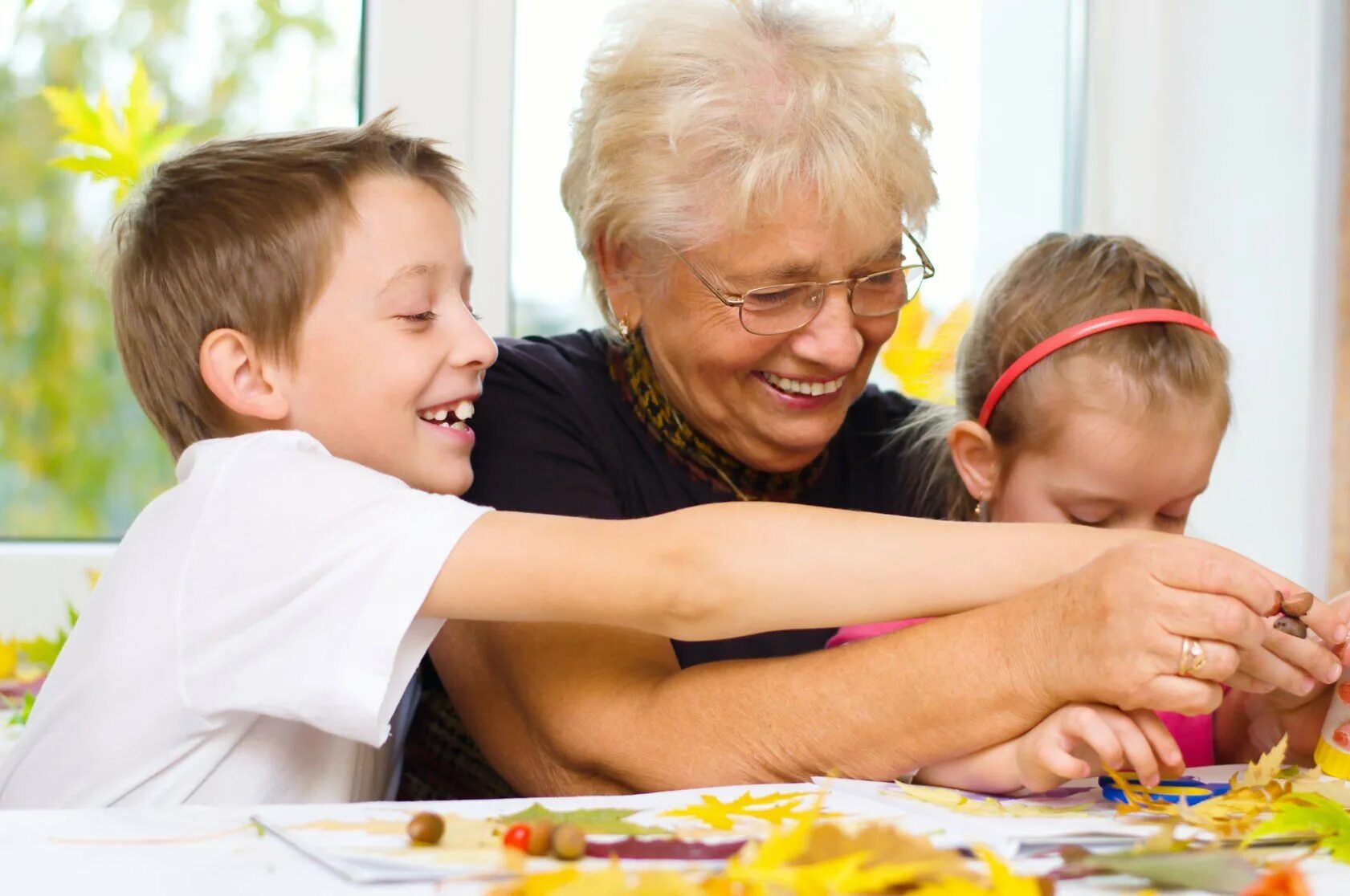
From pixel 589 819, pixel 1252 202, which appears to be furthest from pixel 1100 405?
pixel 1252 202

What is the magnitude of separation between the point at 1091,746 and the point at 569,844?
42 cm

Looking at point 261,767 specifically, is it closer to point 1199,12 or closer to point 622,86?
point 622,86

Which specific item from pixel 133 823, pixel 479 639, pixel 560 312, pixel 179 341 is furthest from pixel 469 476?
pixel 560 312

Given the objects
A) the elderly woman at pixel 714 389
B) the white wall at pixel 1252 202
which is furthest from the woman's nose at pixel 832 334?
the white wall at pixel 1252 202

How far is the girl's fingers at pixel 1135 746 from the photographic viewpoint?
0.96m

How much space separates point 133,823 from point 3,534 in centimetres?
159

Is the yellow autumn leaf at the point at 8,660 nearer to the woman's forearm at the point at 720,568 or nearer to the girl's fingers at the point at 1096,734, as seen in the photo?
the woman's forearm at the point at 720,568

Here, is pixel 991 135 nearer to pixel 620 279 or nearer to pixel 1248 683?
pixel 620 279

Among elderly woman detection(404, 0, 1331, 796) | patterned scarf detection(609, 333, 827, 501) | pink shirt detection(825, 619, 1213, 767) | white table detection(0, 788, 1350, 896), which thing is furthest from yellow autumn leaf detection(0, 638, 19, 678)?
pink shirt detection(825, 619, 1213, 767)

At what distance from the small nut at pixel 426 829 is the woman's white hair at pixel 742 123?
2.64 feet

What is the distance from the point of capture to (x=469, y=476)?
52.4 inches

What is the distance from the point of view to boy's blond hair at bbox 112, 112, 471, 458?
125 cm

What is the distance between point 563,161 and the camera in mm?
2406

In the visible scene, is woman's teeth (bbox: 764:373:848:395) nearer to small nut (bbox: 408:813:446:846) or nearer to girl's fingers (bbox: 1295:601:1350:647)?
girl's fingers (bbox: 1295:601:1350:647)
